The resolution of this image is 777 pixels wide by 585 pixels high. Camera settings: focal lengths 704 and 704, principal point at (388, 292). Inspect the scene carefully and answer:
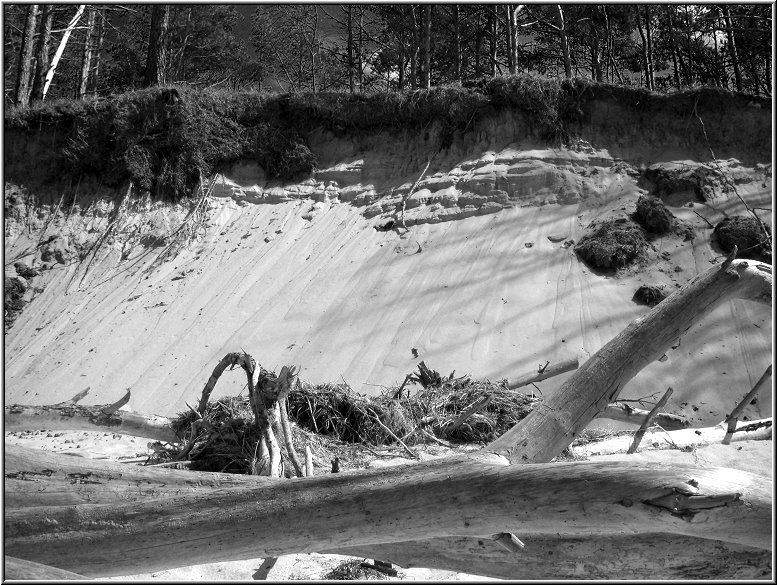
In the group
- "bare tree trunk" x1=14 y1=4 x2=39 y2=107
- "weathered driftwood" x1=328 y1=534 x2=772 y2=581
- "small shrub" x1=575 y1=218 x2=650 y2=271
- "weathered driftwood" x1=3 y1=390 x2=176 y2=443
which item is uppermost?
"bare tree trunk" x1=14 y1=4 x2=39 y2=107

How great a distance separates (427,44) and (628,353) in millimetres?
14001

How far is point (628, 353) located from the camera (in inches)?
141

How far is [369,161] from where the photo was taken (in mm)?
12883

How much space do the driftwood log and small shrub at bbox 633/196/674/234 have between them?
836cm

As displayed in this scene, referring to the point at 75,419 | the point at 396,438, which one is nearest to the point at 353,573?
the point at 396,438

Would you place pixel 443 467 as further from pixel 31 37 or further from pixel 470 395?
pixel 31 37

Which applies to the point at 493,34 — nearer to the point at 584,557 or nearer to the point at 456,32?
the point at 456,32

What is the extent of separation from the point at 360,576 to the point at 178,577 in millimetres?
922

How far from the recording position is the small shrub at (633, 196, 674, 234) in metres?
11.1

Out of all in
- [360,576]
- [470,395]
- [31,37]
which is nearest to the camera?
[360,576]

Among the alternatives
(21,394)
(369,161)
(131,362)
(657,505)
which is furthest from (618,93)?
(657,505)

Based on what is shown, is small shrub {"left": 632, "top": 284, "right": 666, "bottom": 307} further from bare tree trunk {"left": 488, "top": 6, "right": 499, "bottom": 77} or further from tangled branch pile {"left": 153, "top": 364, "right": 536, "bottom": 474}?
bare tree trunk {"left": 488, "top": 6, "right": 499, "bottom": 77}

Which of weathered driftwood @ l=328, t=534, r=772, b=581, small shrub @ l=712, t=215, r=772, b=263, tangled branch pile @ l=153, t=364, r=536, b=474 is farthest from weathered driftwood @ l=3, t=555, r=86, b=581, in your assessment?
small shrub @ l=712, t=215, r=772, b=263

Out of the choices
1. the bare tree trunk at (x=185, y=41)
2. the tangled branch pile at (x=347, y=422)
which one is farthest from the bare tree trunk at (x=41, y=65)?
the tangled branch pile at (x=347, y=422)
